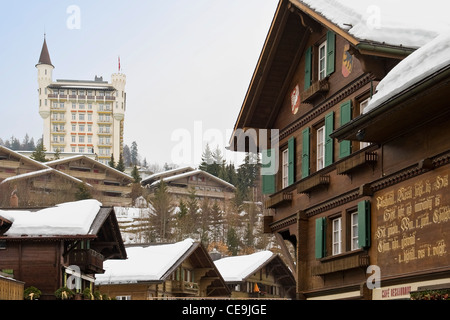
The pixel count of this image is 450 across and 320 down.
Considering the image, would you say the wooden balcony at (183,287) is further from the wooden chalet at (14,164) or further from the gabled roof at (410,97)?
the wooden chalet at (14,164)

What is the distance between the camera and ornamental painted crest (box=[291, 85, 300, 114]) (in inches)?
931

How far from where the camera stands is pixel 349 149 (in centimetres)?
1964

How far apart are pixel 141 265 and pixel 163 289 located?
220 centimetres

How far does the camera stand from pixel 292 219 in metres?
23.4

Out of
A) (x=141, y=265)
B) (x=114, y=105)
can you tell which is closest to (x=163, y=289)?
(x=141, y=265)

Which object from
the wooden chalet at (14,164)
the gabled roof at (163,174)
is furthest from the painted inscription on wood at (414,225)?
the gabled roof at (163,174)

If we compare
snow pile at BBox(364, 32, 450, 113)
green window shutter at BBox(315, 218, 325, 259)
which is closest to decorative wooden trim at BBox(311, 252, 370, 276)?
green window shutter at BBox(315, 218, 325, 259)

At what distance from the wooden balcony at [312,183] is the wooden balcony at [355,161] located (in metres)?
1.17

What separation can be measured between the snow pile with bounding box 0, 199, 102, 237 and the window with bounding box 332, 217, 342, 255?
16.4m

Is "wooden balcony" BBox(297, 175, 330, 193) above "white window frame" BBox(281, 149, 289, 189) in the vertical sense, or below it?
below

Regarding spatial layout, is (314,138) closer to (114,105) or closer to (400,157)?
(400,157)

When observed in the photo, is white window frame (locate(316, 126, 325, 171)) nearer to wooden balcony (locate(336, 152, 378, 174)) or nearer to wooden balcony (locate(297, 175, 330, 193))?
wooden balcony (locate(297, 175, 330, 193))

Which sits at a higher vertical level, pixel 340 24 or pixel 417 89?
pixel 340 24

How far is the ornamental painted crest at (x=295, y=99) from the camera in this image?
931 inches
